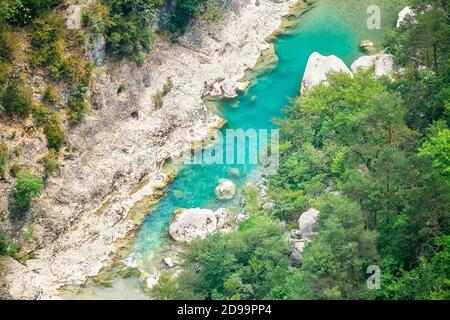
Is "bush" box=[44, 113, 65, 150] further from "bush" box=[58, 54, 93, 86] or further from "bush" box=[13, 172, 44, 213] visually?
"bush" box=[13, 172, 44, 213]

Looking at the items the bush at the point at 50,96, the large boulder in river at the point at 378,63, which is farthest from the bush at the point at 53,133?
the large boulder in river at the point at 378,63

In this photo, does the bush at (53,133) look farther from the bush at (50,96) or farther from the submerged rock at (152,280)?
the submerged rock at (152,280)

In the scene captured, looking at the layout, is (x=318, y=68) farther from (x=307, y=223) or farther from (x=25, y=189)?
(x=25, y=189)

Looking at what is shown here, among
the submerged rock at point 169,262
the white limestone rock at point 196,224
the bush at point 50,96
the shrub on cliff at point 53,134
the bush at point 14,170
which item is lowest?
the submerged rock at point 169,262

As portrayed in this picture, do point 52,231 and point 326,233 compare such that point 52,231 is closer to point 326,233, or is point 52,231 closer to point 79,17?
point 79,17

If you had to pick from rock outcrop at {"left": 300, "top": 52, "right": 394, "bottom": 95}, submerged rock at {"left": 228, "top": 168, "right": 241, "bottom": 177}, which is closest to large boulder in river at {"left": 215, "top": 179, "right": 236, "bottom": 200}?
submerged rock at {"left": 228, "top": 168, "right": 241, "bottom": 177}

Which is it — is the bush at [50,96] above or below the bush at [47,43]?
below
